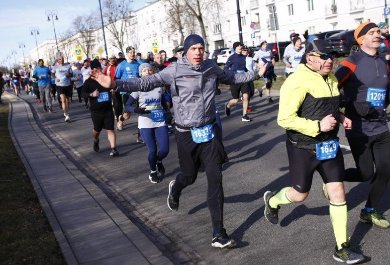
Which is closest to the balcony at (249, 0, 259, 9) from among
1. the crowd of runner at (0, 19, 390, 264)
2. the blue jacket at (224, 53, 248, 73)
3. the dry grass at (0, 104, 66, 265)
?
the blue jacket at (224, 53, 248, 73)

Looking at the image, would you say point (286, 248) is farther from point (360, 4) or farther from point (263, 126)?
point (360, 4)

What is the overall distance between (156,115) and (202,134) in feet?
8.57

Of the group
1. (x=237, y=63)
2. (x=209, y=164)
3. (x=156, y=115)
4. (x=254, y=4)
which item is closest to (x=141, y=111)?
(x=156, y=115)

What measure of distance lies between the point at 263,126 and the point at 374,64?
6.90 m

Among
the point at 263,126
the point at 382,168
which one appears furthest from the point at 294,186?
the point at 263,126

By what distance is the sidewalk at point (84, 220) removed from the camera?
15.1ft

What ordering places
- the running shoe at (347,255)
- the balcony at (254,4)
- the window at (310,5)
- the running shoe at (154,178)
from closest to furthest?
the running shoe at (347,255), the running shoe at (154,178), the window at (310,5), the balcony at (254,4)

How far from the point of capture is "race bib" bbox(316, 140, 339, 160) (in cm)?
406

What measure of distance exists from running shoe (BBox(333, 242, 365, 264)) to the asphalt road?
88 mm

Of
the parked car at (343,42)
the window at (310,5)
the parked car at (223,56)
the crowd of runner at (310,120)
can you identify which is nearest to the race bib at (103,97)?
the crowd of runner at (310,120)

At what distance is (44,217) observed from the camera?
19.3 ft

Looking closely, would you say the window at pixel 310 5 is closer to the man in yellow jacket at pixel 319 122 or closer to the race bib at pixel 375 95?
the race bib at pixel 375 95

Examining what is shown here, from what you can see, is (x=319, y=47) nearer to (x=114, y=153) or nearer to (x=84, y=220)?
(x=84, y=220)

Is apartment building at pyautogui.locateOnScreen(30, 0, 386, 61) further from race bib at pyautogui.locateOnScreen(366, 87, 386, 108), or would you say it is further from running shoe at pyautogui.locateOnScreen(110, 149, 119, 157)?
race bib at pyautogui.locateOnScreen(366, 87, 386, 108)
